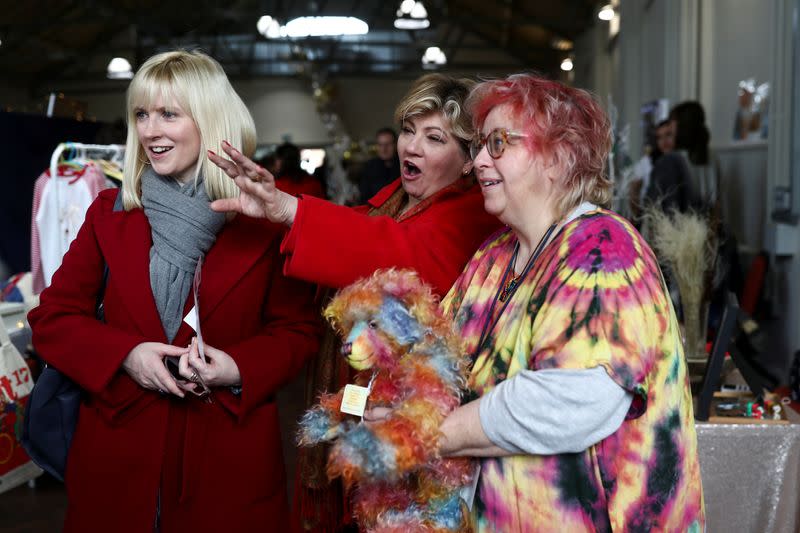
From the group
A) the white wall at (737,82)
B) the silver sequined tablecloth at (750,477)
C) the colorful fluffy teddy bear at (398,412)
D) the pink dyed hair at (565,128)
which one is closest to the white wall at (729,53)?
the white wall at (737,82)

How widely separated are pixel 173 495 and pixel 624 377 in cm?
105

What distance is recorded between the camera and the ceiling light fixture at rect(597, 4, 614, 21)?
13.0m

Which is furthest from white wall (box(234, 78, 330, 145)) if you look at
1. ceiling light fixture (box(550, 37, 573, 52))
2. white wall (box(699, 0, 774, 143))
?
white wall (box(699, 0, 774, 143))

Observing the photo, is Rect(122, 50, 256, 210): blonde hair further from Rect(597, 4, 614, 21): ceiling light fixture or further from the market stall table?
Rect(597, 4, 614, 21): ceiling light fixture

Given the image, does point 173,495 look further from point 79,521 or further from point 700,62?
point 700,62

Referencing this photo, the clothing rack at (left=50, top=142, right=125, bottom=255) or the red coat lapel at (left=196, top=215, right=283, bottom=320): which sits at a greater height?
the clothing rack at (left=50, top=142, right=125, bottom=255)

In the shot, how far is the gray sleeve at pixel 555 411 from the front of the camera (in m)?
1.37

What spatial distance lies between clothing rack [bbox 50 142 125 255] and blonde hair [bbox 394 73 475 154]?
255cm

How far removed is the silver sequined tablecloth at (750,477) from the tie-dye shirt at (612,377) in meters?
1.05

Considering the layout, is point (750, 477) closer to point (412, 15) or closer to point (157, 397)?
point (157, 397)

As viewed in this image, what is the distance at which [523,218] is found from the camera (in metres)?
1.60

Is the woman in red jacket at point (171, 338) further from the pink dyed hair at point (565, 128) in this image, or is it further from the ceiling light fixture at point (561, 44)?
the ceiling light fixture at point (561, 44)

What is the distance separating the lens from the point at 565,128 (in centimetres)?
155

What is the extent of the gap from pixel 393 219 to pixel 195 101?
1.90ft
